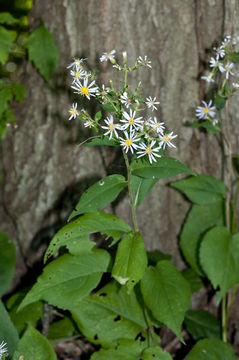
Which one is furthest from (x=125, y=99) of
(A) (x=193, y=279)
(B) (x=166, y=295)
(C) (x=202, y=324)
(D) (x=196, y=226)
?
(C) (x=202, y=324)

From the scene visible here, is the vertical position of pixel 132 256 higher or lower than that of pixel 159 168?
lower

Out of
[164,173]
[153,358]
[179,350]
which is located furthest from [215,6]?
[179,350]

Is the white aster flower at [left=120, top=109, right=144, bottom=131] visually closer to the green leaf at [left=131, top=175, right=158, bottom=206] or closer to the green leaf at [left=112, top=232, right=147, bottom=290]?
the green leaf at [left=131, top=175, right=158, bottom=206]

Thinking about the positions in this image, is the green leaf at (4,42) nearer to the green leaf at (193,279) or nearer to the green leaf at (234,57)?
the green leaf at (234,57)

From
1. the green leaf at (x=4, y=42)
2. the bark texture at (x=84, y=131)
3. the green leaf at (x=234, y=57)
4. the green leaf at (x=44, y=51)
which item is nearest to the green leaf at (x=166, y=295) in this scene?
the bark texture at (x=84, y=131)

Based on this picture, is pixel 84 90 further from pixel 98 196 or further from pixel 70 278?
pixel 70 278

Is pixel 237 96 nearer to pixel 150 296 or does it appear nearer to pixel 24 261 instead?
pixel 150 296

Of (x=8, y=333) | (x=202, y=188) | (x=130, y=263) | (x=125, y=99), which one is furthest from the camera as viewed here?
(x=202, y=188)
